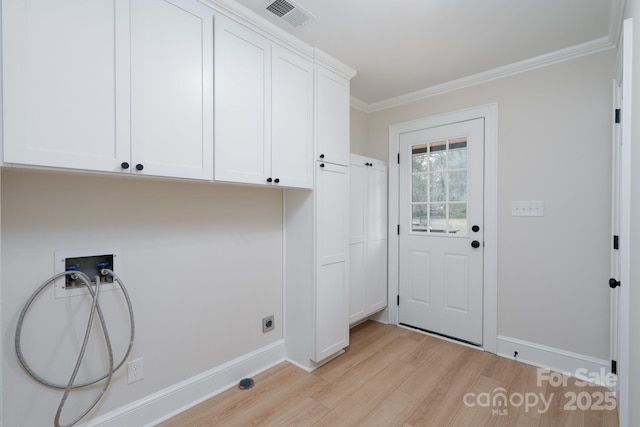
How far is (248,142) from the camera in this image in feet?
5.93

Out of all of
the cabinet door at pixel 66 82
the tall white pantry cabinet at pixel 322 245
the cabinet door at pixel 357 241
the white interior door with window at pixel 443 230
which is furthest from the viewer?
the cabinet door at pixel 357 241

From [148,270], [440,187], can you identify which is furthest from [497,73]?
[148,270]

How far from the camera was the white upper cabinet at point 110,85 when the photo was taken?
42.2 inches

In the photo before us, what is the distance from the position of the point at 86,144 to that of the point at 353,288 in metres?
2.27

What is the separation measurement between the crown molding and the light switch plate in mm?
1101

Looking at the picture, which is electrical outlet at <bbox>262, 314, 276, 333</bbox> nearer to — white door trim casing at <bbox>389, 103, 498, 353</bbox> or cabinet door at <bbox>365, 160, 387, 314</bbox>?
cabinet door at <bbox>365, 160, 387, 314</bbox>

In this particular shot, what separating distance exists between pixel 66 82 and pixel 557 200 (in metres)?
3.10

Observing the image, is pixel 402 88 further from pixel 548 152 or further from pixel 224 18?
pixel 224 18

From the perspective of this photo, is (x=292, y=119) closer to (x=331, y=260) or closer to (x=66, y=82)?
(x=331, y=260)

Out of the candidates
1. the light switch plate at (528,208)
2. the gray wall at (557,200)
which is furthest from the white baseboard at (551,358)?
the light switch plate at (528,208)

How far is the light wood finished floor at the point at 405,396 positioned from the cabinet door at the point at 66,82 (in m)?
1.57

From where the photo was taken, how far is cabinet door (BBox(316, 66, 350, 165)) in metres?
2.27

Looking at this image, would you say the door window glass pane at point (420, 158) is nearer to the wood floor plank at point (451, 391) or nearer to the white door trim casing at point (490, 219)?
the white door trim casing at point (490, 219)

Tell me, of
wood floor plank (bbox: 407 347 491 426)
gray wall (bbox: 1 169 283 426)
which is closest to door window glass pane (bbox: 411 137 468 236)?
wood floor plank (bbox: 407 347 491 426)
